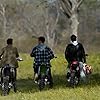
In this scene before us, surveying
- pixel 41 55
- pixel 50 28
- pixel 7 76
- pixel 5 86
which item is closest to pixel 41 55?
pixel 41 55

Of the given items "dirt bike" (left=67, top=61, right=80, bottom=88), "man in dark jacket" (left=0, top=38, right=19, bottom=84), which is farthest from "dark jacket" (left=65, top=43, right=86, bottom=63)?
"man in dark jacket" (left=0, top=38, right=19, bottom=84)

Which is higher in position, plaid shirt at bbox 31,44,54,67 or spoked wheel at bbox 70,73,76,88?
plaid shirt at bbox 31,44,54,67

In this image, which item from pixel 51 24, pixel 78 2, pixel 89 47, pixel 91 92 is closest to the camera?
pixel 91 92

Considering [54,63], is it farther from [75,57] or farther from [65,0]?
[75,57]

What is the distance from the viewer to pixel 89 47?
6531 cm

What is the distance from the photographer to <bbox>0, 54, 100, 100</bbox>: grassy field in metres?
11.7

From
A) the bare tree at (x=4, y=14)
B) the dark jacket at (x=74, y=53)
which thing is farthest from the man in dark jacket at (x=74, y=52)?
the bare tree at (x=4, y=14)

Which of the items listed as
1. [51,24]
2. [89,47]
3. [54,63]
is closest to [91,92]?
[54,63]

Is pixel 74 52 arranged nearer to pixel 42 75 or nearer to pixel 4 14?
pixel 42 75

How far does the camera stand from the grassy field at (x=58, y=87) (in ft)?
38.4

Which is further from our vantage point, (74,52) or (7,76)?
(74,52)

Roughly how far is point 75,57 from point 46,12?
46008 millimetres

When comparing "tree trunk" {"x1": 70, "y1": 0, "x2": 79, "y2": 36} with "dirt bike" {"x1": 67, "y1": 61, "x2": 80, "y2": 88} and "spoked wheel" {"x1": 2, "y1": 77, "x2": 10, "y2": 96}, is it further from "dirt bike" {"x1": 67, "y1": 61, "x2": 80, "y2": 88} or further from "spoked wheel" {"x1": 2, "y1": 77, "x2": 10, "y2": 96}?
"spoked wheel" {"x1": 2, "y1": 77, "x2": 10, "y2": 96}

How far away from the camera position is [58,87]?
15.8m
